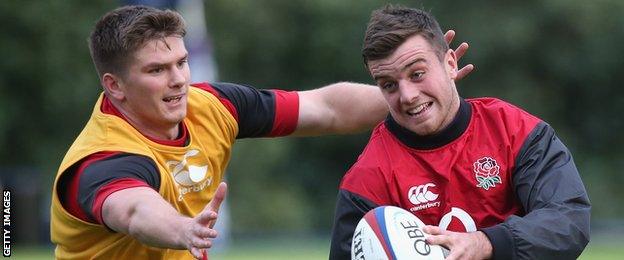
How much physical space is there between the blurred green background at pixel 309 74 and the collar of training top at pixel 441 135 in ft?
56.4

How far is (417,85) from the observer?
6781mm

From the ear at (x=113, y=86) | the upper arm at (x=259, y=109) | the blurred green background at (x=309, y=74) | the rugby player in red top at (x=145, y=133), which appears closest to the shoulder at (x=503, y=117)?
the rugby player in red top at (x=145, y=133)

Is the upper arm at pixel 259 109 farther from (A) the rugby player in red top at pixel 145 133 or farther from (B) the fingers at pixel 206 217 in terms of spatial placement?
(B) the fingers at pixel 206 217

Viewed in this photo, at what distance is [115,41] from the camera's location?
23.8 ft

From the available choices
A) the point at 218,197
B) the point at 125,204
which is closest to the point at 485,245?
the point at 218,197

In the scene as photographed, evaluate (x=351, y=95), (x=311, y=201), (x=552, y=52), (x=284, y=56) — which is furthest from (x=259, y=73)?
(x=351, y=95)

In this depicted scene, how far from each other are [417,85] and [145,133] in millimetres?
1568

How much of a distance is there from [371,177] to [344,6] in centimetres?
2070

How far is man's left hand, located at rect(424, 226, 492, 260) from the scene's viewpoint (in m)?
6.29

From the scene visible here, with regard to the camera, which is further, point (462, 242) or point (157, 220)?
point (462, 242)

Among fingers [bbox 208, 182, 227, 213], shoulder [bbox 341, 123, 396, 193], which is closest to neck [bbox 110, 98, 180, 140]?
shoulder [bbox 341, 123, 396, 193]

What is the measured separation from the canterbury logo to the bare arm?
3.82 ft

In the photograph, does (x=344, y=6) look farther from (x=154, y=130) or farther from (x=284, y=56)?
(x=154, y=130)

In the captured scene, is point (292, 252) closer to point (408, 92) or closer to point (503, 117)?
point (503, 117)
